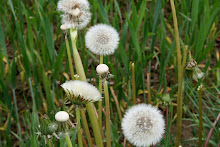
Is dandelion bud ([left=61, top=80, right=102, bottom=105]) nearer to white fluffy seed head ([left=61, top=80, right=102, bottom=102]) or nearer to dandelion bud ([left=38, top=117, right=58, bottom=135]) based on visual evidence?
white fluffy seed head ([left=61, top=80, right=102, bottom=102])

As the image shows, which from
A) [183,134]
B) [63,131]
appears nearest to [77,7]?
[63,131]

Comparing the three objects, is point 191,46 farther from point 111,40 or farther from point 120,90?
point 111,40

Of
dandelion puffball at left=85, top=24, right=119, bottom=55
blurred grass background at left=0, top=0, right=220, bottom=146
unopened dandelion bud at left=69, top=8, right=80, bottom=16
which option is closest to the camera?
unopened dandelion bud at left=69, top=8, right=80, bottom=16

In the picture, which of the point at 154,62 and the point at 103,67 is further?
the point at 154,62

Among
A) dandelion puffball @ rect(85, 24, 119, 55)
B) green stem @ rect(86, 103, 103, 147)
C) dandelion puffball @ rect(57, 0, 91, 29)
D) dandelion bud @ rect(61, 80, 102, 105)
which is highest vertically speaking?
dandelion puffball @ rect(57, 0, 91, 29)

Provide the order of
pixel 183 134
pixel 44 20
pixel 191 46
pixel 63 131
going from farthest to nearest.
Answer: pixel 191 46 < pixel 183 134 < pixel 44 20 < pixel 63 131

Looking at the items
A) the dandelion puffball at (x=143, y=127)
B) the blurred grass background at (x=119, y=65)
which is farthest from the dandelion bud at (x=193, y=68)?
the dandelion puffball at (x=143, y=127)

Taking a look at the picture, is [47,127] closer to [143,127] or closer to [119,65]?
[143,127]

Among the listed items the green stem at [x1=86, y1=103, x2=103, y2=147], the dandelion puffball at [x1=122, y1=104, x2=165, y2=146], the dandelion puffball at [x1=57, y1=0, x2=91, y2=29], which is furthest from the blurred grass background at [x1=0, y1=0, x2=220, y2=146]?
the dandelion puffball at [x1=57, y1=0, x2=91, y2=29]
